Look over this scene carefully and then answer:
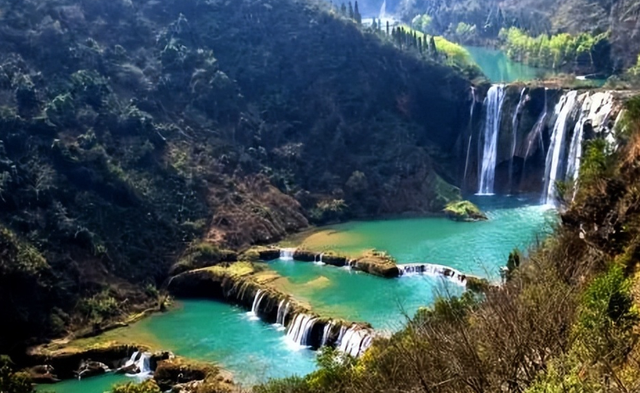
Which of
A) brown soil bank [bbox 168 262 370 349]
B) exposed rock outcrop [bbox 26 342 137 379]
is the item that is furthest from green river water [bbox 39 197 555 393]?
exposed rock outcrop [bbox 26 342 137 379]

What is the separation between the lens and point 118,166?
4200 cm

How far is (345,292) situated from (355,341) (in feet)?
20.7

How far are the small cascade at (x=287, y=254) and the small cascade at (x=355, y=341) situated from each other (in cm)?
1220

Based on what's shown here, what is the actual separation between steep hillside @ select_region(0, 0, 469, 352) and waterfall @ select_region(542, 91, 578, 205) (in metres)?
6.55

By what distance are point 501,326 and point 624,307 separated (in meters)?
2.41

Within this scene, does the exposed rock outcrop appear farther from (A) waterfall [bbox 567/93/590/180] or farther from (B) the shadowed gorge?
(A) waterfall [bbox 567/93/590/180]

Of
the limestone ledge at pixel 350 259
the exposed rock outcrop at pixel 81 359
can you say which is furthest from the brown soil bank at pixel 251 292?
the exposed rock outcrop at pixel 81 359

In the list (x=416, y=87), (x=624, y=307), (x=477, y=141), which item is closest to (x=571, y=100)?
(x=477, y=141)

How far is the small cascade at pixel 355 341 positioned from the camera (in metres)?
26.5

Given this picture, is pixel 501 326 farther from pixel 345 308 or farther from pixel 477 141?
pixel 477 141

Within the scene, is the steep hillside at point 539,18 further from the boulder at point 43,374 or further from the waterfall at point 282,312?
the boulder at point 43,374

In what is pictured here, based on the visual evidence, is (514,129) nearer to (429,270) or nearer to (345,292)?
(429,270)

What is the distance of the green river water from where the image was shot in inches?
1103

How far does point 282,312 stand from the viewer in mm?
31547
